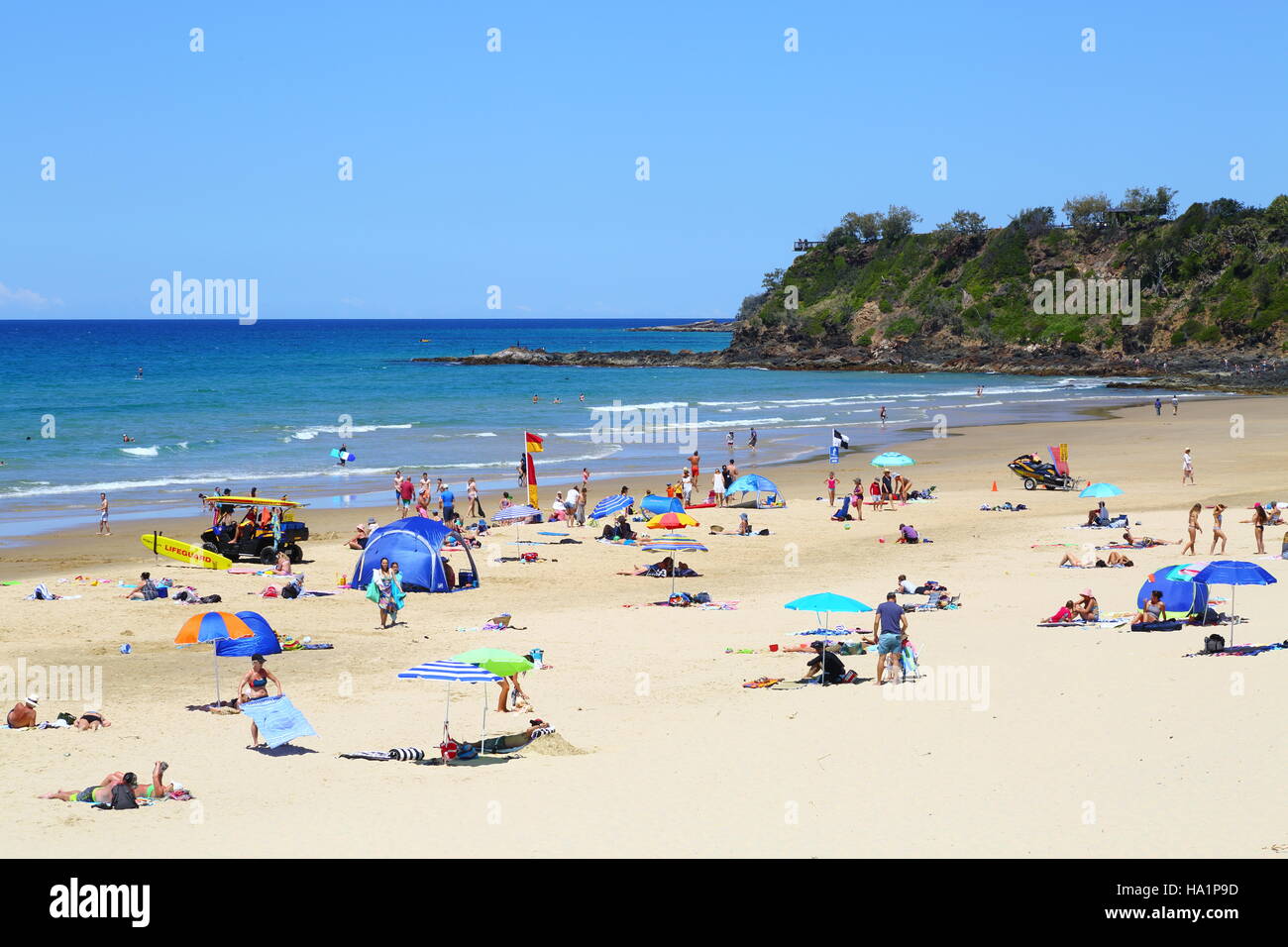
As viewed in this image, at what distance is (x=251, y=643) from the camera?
15.9 m

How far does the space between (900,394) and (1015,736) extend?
66.9m

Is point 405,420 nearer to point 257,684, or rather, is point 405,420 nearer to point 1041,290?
point 257,684

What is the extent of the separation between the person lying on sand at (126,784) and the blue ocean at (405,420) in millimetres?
19683

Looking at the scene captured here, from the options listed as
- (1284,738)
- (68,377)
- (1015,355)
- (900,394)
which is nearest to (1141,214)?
(1015,355)

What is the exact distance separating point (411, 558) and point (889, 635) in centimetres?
972

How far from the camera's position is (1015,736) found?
12.8 m

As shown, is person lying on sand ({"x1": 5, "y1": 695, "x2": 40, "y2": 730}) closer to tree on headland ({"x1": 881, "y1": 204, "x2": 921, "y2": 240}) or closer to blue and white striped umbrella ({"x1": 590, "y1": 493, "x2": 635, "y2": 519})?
blue and white striped umbrella ({"x1": 590, "y1": 493, "x2": 635, "y2": 519})

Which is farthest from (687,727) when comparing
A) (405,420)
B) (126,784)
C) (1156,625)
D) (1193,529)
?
(405,420)

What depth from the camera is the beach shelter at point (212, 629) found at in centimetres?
1548

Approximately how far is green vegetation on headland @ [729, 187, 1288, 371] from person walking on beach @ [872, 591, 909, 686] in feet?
269

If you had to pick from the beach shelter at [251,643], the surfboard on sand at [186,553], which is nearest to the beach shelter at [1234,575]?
the beach shelter at [251,643]

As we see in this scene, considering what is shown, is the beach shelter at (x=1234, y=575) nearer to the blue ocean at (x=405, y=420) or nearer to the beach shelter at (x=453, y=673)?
the beach shelter at (x=453, y=673)
